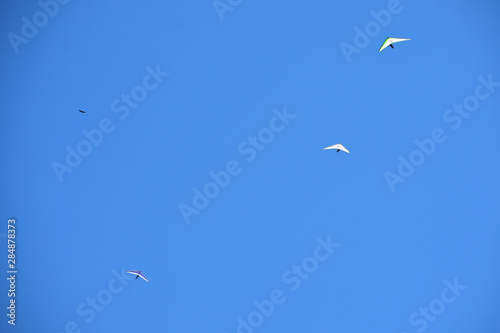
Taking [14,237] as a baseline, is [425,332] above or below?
above

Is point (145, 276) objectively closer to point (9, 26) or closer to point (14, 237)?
point (14, 237)

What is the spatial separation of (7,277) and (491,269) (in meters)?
16.6

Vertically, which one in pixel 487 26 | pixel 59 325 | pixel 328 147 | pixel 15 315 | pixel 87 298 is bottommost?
pixel 15 315

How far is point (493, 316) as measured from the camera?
10.9m

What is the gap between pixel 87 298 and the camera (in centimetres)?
1118

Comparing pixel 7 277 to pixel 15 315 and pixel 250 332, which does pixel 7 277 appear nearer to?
pixel 15 315

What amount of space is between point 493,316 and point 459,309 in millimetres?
1166

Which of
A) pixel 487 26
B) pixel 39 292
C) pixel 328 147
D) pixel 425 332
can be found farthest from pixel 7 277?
pixel 487 26

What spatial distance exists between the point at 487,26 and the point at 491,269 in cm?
825

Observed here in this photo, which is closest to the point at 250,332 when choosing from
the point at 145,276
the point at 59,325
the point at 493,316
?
the point at 145,276

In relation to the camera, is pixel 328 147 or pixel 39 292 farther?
pixel 39 292

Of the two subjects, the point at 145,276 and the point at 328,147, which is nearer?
the point at 328,147

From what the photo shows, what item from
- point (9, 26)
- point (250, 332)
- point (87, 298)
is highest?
point (9, 26)

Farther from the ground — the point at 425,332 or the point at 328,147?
the point at 328,147
